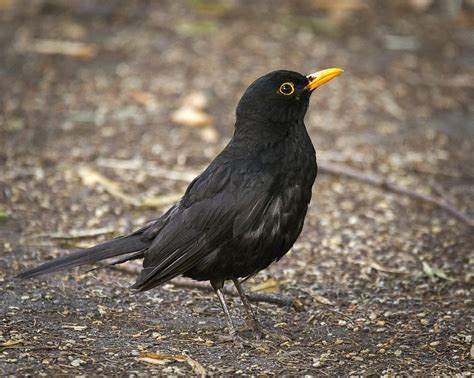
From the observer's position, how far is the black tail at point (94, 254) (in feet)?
16.0

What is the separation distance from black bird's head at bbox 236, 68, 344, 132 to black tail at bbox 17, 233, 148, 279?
923mm

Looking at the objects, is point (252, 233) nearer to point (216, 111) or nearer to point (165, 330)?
point (165, 330)

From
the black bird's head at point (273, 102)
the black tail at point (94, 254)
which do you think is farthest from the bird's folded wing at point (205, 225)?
the black bird's head at point (273, 102)

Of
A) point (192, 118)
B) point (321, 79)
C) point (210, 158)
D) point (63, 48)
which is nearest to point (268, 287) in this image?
point (321, 79)

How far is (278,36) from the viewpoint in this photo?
10.5m

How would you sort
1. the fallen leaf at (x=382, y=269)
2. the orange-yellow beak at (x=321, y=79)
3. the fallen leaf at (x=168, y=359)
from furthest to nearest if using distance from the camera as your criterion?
the fallen leaf at (x=382, y=269) → the orange-yellow beak at (x=321, y=79) → the fallen leaf at (x=168, y=359)

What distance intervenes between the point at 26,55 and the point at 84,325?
5.68 meters

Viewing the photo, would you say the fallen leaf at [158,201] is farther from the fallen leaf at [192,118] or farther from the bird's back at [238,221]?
the bird's back at [238,221]

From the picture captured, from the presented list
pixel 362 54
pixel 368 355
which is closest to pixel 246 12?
pixel 362 54

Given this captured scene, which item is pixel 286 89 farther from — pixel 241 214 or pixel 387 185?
pixel 387 185

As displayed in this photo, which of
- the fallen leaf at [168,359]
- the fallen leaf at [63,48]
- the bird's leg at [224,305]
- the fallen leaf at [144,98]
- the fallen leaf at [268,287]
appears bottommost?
the fallen leaf at [268,287]

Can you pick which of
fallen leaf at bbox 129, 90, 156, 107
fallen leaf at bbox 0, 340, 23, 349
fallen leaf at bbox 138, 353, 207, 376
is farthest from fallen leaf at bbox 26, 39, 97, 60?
fallen leaf at bbox 138, 353, 207, 376

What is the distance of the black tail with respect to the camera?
16.0 feet

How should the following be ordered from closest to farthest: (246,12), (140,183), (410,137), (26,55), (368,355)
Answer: (368,355)
(140,183)
(410,137)
(26,55)
(246,12)
